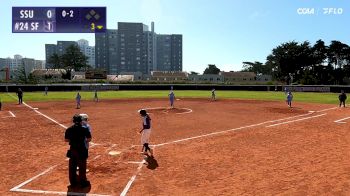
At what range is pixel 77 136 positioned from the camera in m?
9.30

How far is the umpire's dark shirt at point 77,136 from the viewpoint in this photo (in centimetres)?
928

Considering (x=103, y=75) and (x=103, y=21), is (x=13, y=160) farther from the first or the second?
(x=103, y=75)

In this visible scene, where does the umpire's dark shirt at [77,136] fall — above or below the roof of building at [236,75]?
below

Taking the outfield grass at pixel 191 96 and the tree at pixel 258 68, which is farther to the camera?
the tree at pixel 258 68

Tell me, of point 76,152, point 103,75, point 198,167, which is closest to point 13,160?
point 76,152

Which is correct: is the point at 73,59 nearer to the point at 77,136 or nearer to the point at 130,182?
the point at 77,136

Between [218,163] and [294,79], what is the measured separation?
4464 inches

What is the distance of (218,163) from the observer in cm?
1150

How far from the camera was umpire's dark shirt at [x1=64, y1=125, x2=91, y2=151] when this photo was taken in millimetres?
9284

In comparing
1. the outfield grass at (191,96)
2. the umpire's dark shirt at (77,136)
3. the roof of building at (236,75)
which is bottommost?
the outfield grass at (191,96)

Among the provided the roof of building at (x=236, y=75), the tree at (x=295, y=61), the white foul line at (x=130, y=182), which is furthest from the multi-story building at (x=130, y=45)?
the white foul line at (x=130, y=182)

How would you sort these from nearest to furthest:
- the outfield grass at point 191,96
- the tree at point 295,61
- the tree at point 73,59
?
the outfield grass at point 191,96 < the tree at point 295,61 < the tree at point 73,59
